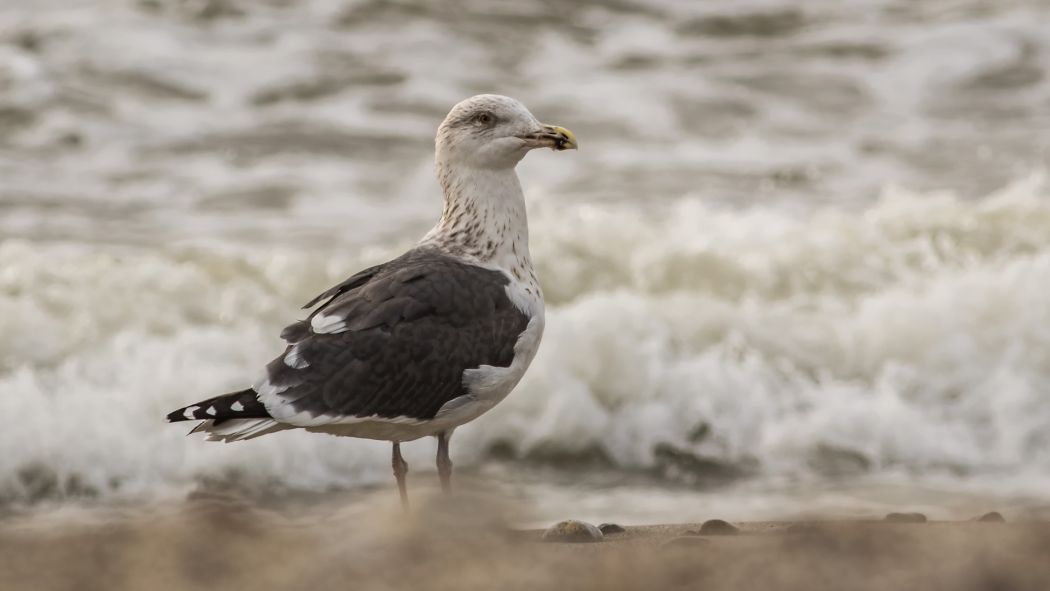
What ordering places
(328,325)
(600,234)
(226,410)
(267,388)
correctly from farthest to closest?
(600,234)
(328,325)
(267,388)
(226,410)

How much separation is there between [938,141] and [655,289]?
470 cm

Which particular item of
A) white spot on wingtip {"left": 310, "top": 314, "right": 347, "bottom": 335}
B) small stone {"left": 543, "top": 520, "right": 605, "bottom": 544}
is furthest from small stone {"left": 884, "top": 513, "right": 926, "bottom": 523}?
white spot on wingtip {"left": 310, "top": 314, "right": 347, "bottom": 335}

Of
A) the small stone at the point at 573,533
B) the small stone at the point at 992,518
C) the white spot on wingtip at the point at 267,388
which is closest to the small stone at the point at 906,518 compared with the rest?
the small stone at the point at 992,518

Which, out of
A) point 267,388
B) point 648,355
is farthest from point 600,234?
point 267,388

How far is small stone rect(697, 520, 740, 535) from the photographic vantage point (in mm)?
5363

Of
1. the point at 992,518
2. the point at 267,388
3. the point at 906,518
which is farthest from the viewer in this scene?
the point at 906,518

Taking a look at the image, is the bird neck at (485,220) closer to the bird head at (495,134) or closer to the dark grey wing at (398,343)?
the bird head at (495,134)

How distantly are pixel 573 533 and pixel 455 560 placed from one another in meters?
1.68

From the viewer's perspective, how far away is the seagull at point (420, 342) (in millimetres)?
4781

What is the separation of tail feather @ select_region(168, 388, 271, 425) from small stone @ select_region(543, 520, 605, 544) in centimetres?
109

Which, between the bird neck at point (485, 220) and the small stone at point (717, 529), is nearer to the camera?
the small stone at point (717, 529)

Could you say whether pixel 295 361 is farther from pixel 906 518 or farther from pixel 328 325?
pixel 906 518

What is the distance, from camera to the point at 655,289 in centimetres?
930

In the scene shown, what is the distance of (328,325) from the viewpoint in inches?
197
